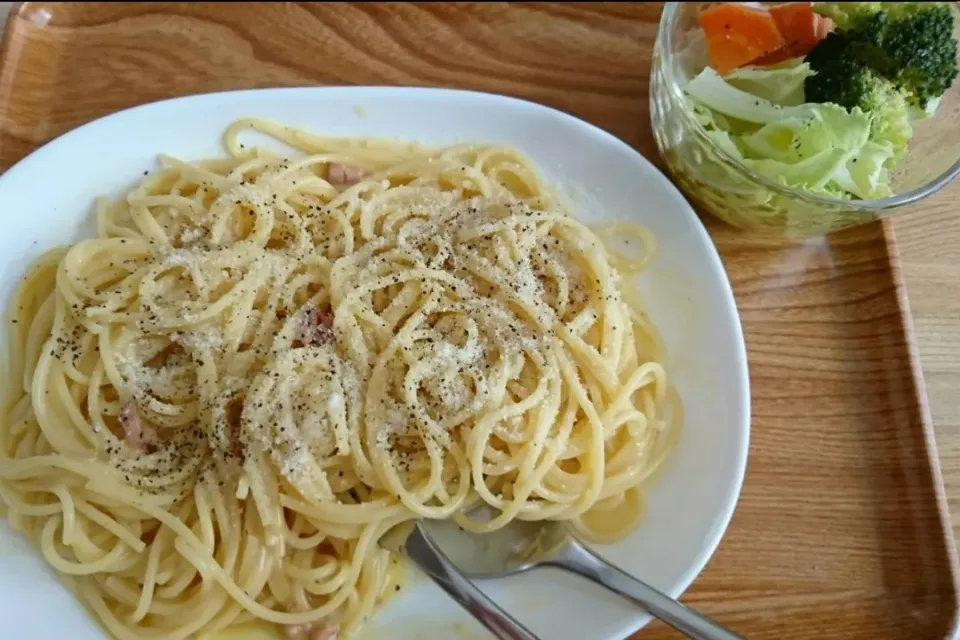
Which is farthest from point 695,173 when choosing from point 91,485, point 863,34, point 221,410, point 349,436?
point 91,485

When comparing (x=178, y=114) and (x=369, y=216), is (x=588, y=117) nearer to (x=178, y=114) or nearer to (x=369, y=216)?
(x=369, y=216)

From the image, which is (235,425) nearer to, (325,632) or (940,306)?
(325,632)

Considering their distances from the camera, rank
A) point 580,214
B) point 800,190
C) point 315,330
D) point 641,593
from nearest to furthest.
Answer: point 641,593, point 315,330, point 800,190, point 580,214

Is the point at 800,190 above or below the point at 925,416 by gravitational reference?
above

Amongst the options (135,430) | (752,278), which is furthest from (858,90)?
(135,430)

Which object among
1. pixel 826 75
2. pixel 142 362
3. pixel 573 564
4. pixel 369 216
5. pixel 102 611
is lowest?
pixel 102 611

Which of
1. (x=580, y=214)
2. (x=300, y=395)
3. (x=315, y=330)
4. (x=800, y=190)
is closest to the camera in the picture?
(x=300, y=395)

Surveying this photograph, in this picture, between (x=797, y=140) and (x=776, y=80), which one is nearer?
(x=797, y=140)
